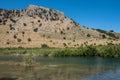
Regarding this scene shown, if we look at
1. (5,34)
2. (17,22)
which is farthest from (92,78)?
(17,22)

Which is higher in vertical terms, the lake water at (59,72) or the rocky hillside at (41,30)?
the rocky hillside at (41,30)

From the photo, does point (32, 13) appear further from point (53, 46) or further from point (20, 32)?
point (53, 46)

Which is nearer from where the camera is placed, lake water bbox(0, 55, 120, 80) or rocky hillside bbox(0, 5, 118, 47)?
lake water bbox(0, 55, 120, 80)

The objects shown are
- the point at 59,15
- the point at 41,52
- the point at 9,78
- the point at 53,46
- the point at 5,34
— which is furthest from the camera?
the point at 59,15

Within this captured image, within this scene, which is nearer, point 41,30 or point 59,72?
point 59,72

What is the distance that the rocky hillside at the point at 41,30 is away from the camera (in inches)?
5592

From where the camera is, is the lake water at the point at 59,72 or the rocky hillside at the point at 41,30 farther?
the rocky hillside at the point at 41,30

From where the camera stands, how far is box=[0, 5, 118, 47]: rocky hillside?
14204cm

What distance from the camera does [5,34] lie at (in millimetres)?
147625

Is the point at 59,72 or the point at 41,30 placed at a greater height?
the point at 41,30

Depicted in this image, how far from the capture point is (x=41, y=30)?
15875cm

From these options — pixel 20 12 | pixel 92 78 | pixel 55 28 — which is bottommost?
pixel 92 78

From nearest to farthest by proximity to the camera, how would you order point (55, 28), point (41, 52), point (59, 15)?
point (41, 52)
point (55, 28)
point (59, 15)

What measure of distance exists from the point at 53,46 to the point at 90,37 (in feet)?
86.1
